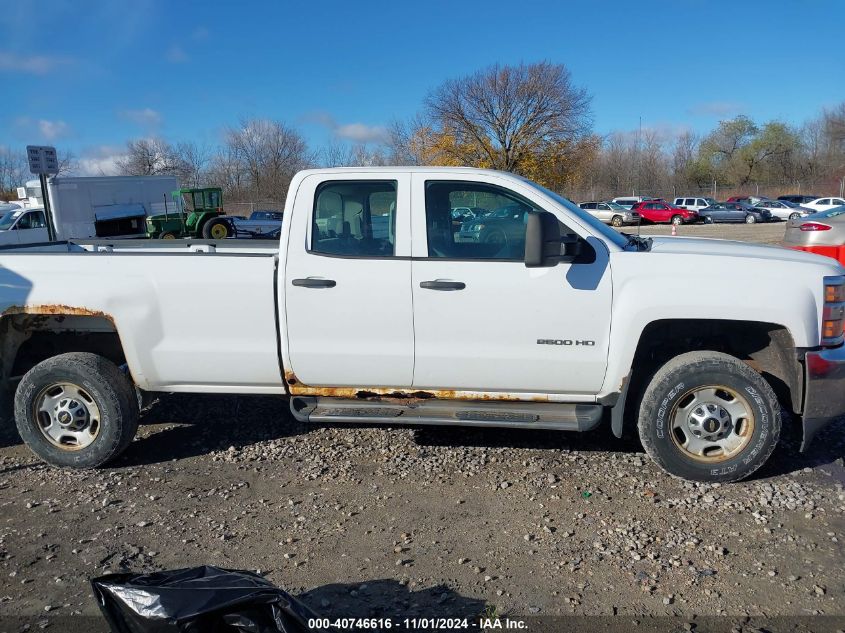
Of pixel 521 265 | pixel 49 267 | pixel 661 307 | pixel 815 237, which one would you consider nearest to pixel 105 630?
pixel 49 267

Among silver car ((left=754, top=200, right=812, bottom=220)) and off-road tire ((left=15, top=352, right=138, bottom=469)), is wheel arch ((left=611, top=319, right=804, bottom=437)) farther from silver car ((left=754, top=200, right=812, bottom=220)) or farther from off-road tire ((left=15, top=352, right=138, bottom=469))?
silver car ((left=754, top=200, right=812, bottom=220))

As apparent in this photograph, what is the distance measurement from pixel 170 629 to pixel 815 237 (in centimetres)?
909

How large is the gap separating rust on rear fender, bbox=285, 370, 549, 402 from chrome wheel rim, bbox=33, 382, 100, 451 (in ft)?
4.63

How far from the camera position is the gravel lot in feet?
10.4

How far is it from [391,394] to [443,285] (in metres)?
0.86

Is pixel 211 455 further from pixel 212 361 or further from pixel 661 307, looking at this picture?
pixel 661 307

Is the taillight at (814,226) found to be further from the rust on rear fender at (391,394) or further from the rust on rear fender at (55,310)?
the rust on rear fender at (55,310)

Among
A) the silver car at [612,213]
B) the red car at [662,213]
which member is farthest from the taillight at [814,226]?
the red car at [662,213]

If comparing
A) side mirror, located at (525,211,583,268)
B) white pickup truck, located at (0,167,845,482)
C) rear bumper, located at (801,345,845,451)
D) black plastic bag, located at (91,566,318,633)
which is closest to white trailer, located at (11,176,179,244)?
white pickup truck, located at (0,167,845,482)

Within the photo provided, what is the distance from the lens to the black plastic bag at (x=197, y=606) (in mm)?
2426

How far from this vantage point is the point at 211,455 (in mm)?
4957

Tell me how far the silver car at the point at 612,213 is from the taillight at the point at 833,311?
36.9m

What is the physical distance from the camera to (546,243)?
13.3 feet

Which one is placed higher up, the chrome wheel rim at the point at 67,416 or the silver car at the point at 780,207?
the chrome wheel rim at the point at 67,416
